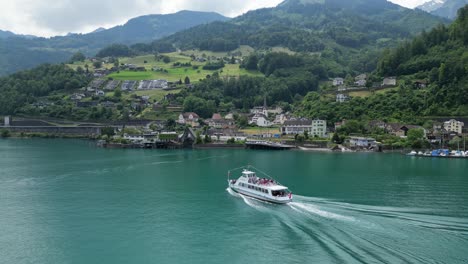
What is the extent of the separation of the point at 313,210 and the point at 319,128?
4123 cm

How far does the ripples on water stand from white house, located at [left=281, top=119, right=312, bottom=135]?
4023cm

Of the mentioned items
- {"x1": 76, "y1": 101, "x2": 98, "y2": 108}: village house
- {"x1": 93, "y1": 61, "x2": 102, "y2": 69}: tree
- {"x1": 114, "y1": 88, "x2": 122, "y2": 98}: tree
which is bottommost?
{"x1": 76, "y1": 101, "x2": 98, "y2": 108}: village house

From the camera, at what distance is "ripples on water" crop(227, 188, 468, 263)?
16.7 meters

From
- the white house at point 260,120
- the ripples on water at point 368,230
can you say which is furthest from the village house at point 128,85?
the ripples on water at point 368,230

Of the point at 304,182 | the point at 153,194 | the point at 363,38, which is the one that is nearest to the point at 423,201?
the point at 304,182

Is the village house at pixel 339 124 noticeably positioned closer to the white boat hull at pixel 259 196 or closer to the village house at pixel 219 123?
the village house at pixel 219 123

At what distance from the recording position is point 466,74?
64125 millimetres

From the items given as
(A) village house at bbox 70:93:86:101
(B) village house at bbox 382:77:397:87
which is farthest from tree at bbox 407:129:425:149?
(A) village house at bbox 70:93:86:101

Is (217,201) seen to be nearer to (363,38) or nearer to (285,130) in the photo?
(285,130)

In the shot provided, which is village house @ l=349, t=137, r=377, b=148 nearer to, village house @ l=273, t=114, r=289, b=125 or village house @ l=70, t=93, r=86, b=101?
village house @ l=273, t=114, r=289, b=125

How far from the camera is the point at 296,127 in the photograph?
6544cm

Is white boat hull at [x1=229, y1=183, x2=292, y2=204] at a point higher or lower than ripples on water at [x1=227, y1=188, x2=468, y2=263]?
higher

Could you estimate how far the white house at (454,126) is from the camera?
56.2 meters

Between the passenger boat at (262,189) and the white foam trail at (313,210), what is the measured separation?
815 mm
